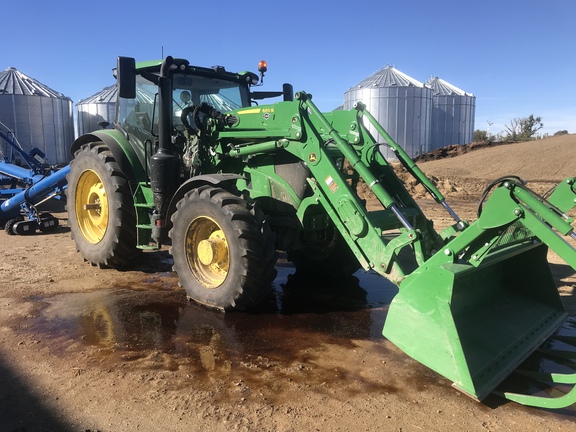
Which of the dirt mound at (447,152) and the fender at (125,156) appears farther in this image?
the dirt mound at (447,152)

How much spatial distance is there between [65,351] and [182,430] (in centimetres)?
163

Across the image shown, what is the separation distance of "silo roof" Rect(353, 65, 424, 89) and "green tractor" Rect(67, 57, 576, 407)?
74.4 ft

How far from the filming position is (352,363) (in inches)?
149

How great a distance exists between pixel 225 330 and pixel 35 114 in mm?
16444

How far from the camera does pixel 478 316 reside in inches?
154

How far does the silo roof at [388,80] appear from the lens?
2791 centimetres

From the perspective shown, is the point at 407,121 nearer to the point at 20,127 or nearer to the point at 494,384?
the point at 20,127

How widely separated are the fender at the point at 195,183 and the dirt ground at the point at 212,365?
3.23 ft

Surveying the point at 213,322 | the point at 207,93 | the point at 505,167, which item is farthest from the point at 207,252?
the point at 505,167

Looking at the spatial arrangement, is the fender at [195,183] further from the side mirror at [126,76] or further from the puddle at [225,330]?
the side mirror at [126,76]

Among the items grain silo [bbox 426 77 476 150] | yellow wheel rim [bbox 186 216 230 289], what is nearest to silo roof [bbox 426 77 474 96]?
grain silo [bbox 426 77 476 150]

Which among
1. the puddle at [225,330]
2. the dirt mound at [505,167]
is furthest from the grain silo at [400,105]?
the puddle at [225,330]

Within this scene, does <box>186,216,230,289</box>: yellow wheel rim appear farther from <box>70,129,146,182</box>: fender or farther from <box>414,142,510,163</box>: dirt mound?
<box>414,142,510,163</box>: dirt mound

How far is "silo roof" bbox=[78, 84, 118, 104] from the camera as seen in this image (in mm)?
20719
